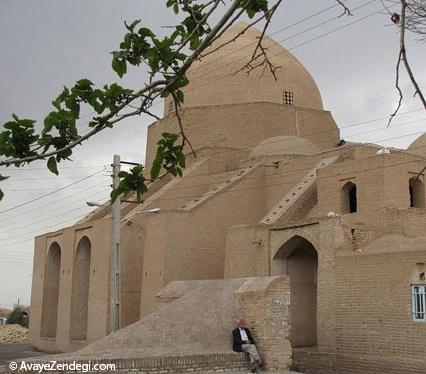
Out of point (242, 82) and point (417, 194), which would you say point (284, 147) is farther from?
point (417, 194)

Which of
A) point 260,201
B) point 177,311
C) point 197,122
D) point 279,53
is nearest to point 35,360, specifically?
point 177,311

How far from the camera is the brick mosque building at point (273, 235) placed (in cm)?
1324

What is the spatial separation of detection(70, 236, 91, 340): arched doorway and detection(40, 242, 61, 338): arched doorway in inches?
104

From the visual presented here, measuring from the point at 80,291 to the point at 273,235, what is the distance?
340 inches

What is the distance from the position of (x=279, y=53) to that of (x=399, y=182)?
37.7 feet

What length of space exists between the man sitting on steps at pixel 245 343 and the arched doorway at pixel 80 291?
11859mm

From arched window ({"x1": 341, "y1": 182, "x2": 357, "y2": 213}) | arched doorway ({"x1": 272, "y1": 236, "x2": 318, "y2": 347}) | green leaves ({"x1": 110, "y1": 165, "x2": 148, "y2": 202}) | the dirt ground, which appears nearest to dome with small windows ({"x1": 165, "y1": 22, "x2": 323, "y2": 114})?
arched window ({"x1": 341, "y1": 182, "x2": 357, "y2": 213})

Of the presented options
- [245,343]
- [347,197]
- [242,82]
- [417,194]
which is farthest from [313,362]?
[242,82]

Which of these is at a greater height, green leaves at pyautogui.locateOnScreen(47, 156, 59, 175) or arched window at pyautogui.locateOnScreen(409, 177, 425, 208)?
arched window at pyautogui.locateOnScreen(409, 177, 425, 208)

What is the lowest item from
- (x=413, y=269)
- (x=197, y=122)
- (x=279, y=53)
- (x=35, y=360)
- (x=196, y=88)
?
(x=35, y=360)

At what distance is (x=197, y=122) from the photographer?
24359 mm

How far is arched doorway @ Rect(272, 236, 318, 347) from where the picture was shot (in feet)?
54.4

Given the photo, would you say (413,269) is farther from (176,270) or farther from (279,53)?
(279,53)

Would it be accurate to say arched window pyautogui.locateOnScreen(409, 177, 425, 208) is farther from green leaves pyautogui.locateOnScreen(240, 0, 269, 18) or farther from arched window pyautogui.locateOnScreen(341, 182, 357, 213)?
green leaves pyautogui.locateOnScreen(240, 0, 269, 18)
